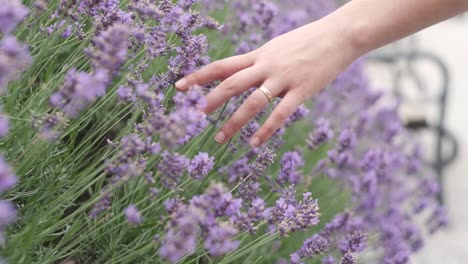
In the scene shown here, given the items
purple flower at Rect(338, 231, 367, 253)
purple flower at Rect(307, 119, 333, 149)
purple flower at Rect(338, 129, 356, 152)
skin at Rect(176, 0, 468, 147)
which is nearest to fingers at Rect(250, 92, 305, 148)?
skin at Rect(176, 0, 468, 147)

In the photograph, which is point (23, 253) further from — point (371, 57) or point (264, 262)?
point (371, 57)

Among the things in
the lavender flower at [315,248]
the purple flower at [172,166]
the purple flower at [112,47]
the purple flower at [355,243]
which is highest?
the purple flower at [355,243]

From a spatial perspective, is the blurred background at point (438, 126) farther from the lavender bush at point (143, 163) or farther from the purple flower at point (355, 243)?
the purple flower at point (355, 243)

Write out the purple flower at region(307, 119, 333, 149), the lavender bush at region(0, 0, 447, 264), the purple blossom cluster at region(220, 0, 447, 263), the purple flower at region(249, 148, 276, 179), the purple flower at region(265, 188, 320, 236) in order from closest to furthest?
the lavender bush at region(0, 0, 447, 264)
the purple flower at region(265, 188, 320, 236)
the purple flower at region(249, 148, 276, 179)
the purple blossom cluster at region(220, 0, 447, 263)
the purple flower at region(307, 119, 333, 149)

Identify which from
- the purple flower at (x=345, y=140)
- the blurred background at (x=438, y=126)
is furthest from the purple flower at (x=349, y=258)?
the blurred background at (x=438, y=126)

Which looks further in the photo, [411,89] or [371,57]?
[411,89]

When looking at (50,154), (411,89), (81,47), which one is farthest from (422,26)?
(411,89)

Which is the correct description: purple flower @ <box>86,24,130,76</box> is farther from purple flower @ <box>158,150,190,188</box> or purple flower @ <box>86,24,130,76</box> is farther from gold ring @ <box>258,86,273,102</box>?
gold ring @ <box>258,86,273,102</box>
